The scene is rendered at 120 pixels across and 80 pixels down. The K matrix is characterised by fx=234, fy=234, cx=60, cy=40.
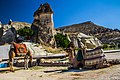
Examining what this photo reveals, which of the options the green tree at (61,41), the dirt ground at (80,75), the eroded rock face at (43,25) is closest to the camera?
the dirt ground at (80,75)

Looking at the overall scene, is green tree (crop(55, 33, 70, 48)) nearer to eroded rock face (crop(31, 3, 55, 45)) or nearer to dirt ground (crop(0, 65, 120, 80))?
eroded rock face (crop(31, 3, 55, 45))

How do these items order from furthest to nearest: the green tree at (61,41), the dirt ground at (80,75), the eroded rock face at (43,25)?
the eroded rock face at (43,25)
the green tree at (61,41)
the dirt ground at (80,75)

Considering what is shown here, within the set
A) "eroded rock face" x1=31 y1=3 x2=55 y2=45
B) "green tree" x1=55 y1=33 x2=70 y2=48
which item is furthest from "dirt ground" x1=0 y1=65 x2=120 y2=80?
"eroded rock face" x1=31 y1=3 x2=55 y2=45

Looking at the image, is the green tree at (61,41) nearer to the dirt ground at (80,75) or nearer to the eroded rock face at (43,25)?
the eroded rock face at (43,25)

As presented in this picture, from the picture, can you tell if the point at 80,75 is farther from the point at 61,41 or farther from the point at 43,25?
the point at 43,25

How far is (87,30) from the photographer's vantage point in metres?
123

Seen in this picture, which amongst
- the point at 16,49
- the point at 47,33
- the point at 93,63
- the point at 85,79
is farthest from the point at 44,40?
the point at 85,79

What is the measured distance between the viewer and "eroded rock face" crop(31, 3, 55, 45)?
222 feet

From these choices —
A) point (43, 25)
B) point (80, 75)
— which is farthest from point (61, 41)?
point (80, 75)

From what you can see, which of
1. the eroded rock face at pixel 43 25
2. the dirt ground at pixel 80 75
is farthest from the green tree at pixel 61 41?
the dirt ground at pixel 80 75

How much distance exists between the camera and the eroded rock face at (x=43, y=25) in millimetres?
67562

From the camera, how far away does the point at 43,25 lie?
74.7 metres

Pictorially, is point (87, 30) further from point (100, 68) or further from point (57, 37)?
point (100, 68)

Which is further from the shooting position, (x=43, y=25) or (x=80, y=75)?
(x=43, y=25)
